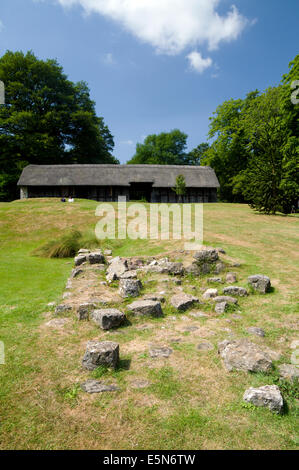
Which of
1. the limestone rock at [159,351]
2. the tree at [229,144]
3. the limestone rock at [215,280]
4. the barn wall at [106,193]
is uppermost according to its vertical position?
the tree at [229,144]

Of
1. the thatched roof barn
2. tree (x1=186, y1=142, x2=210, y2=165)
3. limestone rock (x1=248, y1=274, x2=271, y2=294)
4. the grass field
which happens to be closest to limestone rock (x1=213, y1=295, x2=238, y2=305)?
the grass field

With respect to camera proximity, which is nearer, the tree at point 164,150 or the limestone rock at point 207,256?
the limestone rock at point 207,256

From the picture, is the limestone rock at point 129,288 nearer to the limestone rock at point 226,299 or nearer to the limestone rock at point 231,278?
the limestone rock at point 226,299

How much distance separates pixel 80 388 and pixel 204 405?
153cm

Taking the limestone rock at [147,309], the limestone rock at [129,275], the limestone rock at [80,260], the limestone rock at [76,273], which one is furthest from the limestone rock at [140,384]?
the limestone rock at [80,260]

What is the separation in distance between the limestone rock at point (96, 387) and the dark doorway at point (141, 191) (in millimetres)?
31120

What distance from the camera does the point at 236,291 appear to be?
21.2ft

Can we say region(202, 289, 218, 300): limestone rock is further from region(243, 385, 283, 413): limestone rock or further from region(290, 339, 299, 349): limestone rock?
region(243, 385, 283, 413): limestone rock

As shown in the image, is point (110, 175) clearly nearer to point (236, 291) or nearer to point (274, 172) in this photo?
point (274, 172)

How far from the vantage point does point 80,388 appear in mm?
3326

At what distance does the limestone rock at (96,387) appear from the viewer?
10.8ft

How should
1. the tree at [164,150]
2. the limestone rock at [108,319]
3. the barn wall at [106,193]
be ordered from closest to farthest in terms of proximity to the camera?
the limestone rock at [108,319] → the barn wall at [106,193] → the tree at [164,150]

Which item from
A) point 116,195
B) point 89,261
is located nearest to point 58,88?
point 116,195

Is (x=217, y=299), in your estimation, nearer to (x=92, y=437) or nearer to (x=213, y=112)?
(x=92, y=437)
